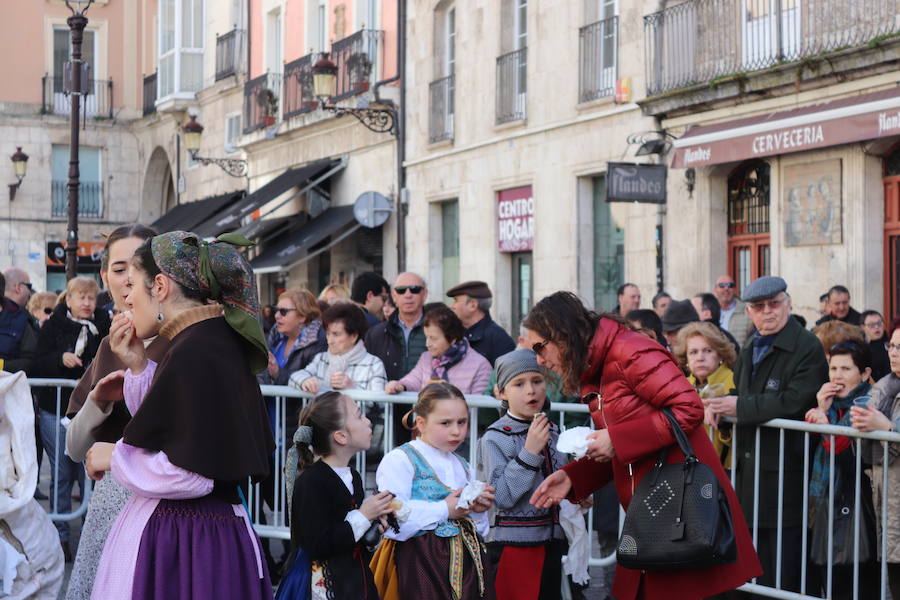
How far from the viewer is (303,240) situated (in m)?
25.0

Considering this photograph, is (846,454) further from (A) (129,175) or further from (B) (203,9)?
(A) (129,175)

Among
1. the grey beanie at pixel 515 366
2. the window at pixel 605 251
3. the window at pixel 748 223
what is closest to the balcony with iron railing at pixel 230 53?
the window at pixel 605 251

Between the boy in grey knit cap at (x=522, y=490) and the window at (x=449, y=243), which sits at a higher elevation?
the window at (x=449, y=243)

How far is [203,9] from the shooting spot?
108 feet

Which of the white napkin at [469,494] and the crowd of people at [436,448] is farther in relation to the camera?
the white napkin at [469,494]

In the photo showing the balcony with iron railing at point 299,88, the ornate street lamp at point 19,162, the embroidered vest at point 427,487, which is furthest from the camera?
the ornate street lamp at point 19,162

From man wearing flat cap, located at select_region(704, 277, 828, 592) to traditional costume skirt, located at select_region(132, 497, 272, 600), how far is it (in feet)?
10.4

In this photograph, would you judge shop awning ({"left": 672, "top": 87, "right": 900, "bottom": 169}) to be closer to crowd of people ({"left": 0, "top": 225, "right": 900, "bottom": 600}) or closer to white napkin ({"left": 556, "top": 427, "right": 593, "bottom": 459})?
crowd of people ({"left": 0, "top": 225, "right": 900, "bottom": 600})

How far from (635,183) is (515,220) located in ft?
14.8

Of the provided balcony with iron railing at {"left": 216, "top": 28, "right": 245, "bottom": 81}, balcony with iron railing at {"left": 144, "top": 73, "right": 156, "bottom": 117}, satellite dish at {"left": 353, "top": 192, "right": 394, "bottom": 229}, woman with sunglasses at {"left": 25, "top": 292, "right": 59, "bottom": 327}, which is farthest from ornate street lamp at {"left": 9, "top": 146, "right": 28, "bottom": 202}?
woman with sunglasses at {"left": 25, "top": 292, "right": 59, "bottom": 327}

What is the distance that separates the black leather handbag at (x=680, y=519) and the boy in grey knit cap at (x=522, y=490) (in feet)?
3.08

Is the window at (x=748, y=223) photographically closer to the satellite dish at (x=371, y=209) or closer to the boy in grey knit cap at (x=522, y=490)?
the satellite dish at (x=371, y=209)

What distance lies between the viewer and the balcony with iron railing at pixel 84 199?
128ft

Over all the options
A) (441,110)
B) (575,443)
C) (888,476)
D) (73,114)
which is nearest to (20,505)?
(575,443)
